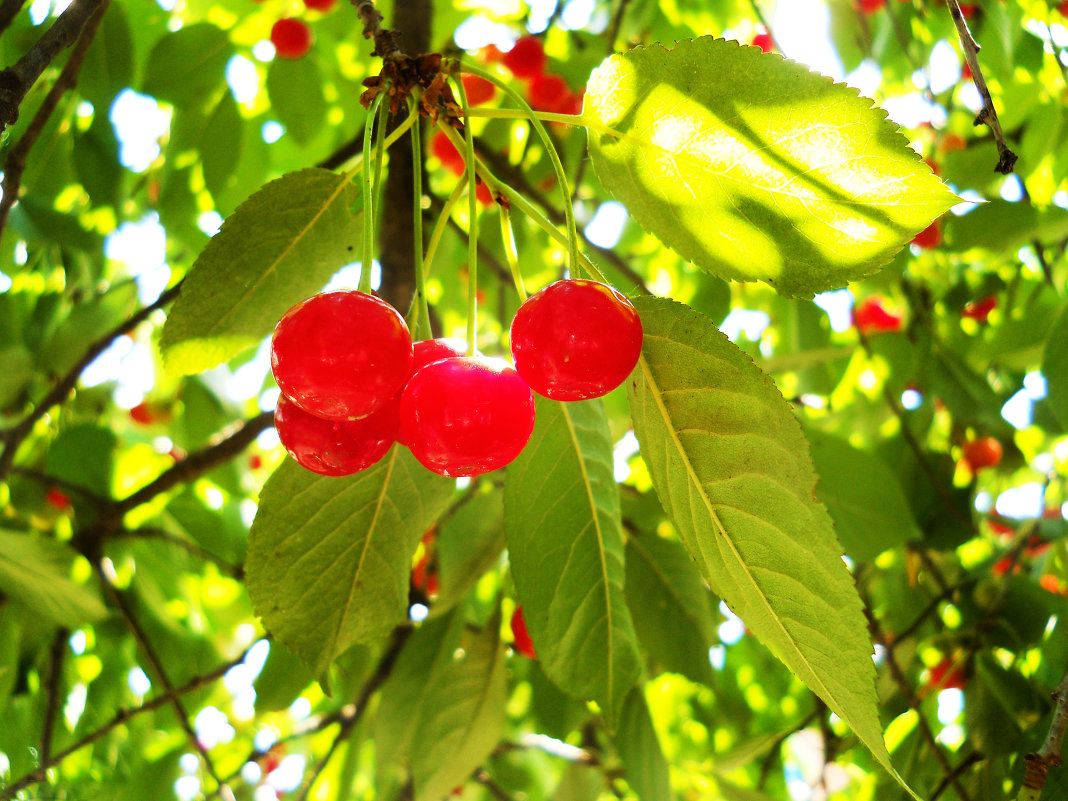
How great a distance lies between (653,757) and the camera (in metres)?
1.52

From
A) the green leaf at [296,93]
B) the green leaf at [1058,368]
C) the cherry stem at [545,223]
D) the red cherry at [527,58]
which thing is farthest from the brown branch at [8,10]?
the green leaf at [1058,368]

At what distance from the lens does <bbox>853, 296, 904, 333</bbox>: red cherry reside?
3.05 m

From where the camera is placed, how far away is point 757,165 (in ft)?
2.78

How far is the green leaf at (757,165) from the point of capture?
798 millimetres

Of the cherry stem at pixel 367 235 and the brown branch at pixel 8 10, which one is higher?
the brown branch at pixel 8 10

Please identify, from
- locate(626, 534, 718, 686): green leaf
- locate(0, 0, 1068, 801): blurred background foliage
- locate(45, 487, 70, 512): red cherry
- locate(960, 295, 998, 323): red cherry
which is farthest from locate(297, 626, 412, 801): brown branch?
locate(960, 295, 998, 323): red cherry

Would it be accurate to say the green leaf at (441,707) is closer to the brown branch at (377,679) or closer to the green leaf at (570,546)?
the brown branch at (377,679)

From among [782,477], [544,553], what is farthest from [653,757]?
[782,477]

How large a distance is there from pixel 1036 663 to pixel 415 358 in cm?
→ 188

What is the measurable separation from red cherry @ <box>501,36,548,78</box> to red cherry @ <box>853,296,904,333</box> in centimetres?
149

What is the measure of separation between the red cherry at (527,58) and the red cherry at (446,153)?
298 millimetres

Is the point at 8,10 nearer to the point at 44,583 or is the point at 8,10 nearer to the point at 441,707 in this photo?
the point at 44,583

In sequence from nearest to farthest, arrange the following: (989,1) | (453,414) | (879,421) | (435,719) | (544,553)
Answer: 1. (453,414)
2. (544,553)
3. (435,719)
4. (989,1)
5. (879,421)

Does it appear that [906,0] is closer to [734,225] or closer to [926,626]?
[926,626]
